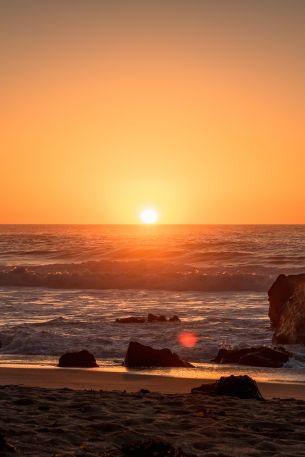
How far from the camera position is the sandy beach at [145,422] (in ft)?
18.2

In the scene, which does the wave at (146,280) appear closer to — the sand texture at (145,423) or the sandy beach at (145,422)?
the sandy beach at (145,422)

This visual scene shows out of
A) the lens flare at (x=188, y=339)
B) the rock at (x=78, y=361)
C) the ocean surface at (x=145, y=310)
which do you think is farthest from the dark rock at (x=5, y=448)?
the lens flare at (x=188, y=339)

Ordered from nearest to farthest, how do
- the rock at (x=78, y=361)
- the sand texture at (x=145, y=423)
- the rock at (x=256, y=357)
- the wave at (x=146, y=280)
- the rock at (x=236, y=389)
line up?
the sand texture at (x=145, y=423) → the rock at (x=236, y=389) → the rock at (x=78, y=361) → the rock at (x=256, y=357) → the wave at (x=146, y=280)

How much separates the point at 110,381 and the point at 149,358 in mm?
1733

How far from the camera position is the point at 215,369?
37.9 feet

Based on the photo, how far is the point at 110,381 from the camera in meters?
10.1

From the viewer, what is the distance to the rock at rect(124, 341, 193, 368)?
11.6 metres

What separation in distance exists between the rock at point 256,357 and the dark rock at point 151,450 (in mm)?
7049

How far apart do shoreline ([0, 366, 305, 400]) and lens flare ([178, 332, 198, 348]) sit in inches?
154

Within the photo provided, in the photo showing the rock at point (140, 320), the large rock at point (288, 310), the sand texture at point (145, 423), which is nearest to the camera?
the sand texture at point (145, 423)

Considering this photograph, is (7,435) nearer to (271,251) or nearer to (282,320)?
(282,320)

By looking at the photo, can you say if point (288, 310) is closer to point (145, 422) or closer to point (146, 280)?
point (145, 422)

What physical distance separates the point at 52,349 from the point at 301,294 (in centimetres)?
661

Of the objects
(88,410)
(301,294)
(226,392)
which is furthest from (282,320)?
(88,410)
